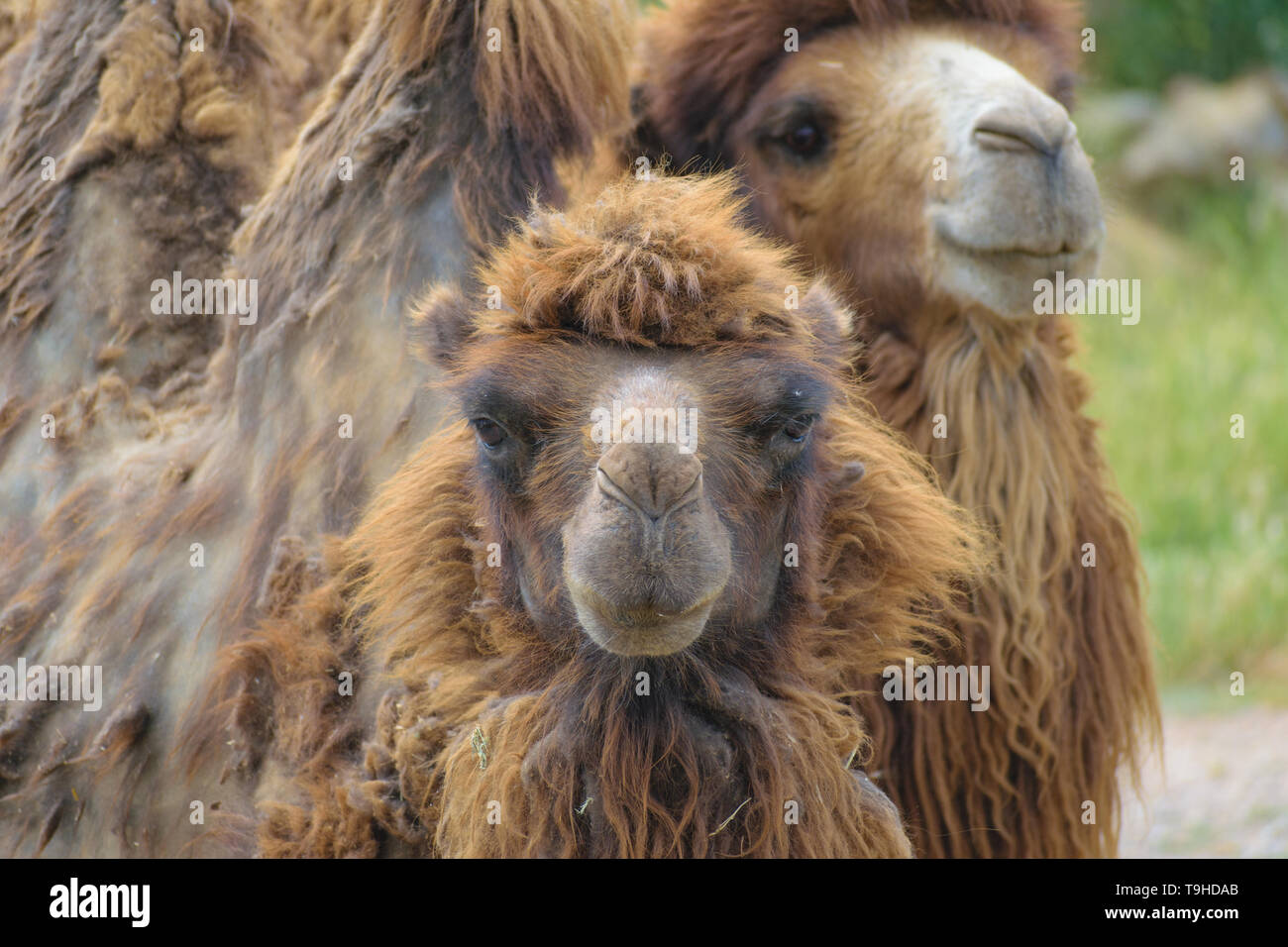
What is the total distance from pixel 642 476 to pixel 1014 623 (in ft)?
5.78

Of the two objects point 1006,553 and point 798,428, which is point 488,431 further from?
point 1006,553

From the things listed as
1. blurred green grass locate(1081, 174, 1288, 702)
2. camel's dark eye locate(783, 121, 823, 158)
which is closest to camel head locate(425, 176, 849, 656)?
camel's dark eye locate(783, 121, 823, 158)

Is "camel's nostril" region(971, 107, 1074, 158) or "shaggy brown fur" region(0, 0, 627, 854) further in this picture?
"camel's nostril" region(971, 107, 1074, 158)

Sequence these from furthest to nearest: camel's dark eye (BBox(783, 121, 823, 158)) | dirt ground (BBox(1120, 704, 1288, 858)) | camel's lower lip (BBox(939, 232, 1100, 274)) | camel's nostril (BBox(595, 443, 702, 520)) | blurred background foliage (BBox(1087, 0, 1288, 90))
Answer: blurred background foliage (BBox(1087, 0, 1288, 90)) → dirt ground (BBox(1120, 704, 1288, 858)) → camel's dark eye (BBox(783, 121, 823, 158)) → camel's lower lip (BBox(939, 232, 1100, 274)) → camel's nostril (BBox(595, 443, 702, 520))

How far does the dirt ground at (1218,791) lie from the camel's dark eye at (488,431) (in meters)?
3.48

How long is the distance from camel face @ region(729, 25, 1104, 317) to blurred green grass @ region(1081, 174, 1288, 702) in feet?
4.61

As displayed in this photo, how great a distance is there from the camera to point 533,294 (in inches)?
88.7

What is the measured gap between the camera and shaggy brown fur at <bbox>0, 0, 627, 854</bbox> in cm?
279

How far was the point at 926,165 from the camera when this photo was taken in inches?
137

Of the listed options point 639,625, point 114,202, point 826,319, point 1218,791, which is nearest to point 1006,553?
point 826,319

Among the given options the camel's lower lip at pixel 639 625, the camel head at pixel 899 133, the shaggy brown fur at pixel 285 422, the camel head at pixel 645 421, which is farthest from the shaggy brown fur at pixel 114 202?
the camel's lower lip at pixel 639 625

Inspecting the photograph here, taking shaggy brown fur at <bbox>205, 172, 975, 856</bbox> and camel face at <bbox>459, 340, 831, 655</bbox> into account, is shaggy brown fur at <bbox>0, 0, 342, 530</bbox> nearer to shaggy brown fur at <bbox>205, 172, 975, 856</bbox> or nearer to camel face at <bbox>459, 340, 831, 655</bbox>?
shaggy brown fur at <bbox>205, 172, 975, 856</bbox>

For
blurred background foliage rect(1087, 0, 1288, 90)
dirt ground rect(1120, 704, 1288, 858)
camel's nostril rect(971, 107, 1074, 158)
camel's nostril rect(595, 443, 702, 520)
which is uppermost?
blurred background foliage rect(1087, 0, 1288, 90)
